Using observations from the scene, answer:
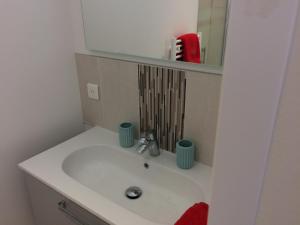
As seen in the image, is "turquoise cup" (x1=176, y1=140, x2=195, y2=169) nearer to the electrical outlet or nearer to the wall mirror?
the wall mirror

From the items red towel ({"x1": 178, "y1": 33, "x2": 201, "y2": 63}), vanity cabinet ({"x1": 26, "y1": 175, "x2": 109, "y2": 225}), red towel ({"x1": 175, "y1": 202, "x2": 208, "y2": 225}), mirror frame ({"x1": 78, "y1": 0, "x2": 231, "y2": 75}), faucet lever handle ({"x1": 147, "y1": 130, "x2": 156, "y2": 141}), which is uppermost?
red towel ({"x1": 178, "y1": 33, "x2": 201, "y2": 63})

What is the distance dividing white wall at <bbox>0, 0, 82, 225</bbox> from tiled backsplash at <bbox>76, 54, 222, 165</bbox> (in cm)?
13

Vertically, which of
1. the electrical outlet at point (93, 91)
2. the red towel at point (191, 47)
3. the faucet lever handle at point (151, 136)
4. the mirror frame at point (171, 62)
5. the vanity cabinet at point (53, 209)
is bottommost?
the vanity cabinet at point (53, 209)

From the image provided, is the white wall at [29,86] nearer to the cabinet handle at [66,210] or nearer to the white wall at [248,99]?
the cabinet handle at [66,210]

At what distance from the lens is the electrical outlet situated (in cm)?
143

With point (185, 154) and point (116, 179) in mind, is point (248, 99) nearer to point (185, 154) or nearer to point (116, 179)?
point (185, 154)

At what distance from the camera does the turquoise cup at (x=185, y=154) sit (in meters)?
1.12

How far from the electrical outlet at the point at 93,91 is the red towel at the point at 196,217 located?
835mm

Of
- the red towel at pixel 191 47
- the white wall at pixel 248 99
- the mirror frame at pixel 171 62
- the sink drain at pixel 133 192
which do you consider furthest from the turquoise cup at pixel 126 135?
the white wall at pixel 248 99

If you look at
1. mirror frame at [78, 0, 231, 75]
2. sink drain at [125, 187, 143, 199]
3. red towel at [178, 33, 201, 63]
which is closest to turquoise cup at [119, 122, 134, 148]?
sink drain at [125, 187, 143, 199]

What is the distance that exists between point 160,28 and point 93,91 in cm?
52

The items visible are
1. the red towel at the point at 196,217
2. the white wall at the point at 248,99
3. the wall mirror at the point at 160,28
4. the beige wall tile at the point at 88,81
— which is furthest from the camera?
the beige wall tile at the point at 88,81

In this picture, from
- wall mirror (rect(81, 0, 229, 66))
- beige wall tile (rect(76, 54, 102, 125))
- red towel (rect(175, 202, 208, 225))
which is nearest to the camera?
red towel (rect(175, 202, 208, 225))

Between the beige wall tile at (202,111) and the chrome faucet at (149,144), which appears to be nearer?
the beige wall tile at (202,111)
